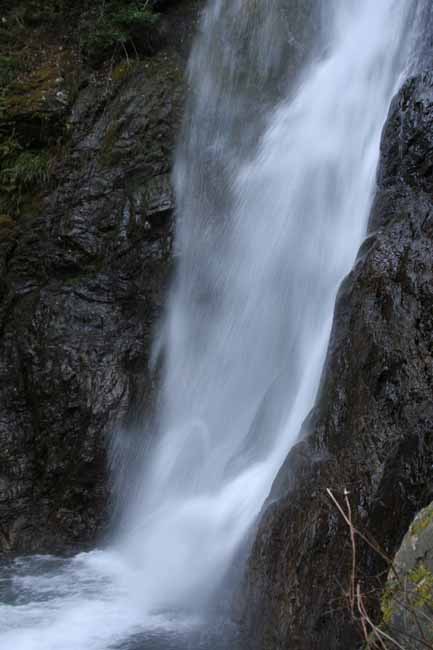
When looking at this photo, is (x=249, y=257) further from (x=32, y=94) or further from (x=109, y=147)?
(x=32, y=94)

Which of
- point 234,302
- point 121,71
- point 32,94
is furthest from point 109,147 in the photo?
point 234,302

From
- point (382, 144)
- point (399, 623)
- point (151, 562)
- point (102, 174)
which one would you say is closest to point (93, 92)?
point (102, 174)

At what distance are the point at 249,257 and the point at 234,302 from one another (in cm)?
44

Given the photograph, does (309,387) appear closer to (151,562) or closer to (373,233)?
(373,233)

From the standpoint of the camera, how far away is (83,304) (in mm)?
7051

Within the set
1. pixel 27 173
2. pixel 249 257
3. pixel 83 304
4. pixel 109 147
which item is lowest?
pixel 249 257

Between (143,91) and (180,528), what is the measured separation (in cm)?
467

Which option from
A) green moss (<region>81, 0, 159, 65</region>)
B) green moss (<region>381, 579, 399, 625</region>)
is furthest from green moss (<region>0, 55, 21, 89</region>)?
green moss (<region>381, 579, 399, 625</region>)

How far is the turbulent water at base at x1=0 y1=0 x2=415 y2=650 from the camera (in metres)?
4.98

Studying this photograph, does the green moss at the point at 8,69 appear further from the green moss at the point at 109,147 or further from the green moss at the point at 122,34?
the green moss at the point at 109,147

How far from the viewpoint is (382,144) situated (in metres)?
5.30

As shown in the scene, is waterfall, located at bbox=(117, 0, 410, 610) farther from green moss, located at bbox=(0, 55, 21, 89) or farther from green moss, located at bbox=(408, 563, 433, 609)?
green moss, located at bbox=(408, 563, 433, 609)

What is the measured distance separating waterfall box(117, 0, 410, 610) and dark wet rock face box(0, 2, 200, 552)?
29 centimetres

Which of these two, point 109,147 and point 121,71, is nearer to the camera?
point 109,147
